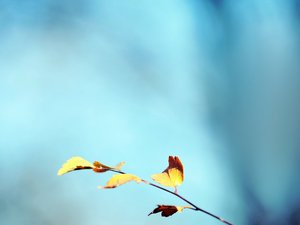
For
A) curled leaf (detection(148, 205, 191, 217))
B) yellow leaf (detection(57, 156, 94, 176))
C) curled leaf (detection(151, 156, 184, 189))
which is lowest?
curled leaf (detection(148, 205, 191, 217))

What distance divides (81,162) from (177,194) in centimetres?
7

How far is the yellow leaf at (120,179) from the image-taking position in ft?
0.90

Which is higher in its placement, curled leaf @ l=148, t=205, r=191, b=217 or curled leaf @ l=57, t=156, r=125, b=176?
curled leaf @ l=57, t=156, r=125, b=176

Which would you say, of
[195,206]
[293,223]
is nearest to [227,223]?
[195,206]

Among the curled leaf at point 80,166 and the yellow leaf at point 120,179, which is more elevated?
the curled leaf at point 80,166

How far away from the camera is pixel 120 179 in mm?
279

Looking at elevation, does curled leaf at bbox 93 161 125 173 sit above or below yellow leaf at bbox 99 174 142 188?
above

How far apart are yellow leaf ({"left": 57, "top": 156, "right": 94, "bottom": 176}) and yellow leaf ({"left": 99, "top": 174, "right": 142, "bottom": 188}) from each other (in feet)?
0.05

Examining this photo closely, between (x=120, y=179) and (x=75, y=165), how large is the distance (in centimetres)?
3

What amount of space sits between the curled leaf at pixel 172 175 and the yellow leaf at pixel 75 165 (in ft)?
0.17

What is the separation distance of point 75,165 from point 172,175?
0.24ft

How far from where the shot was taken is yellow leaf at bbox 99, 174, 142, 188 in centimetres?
27

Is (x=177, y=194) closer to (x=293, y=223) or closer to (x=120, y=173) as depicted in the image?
(x=120, y=173)

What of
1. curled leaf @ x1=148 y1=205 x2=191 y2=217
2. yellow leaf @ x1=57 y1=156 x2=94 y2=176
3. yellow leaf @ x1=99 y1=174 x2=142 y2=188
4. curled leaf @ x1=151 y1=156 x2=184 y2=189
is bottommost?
curled leaf @ x1=148 y1=205 x2=191 y2=217
